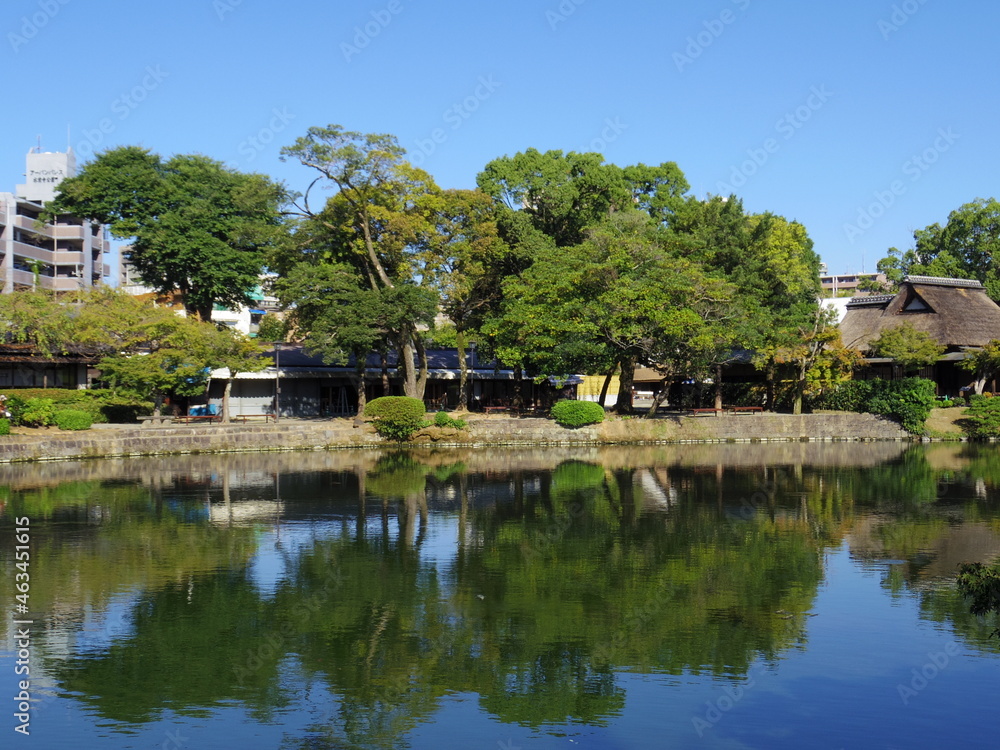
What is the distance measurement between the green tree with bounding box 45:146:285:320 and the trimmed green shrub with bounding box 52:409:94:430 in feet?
48.1

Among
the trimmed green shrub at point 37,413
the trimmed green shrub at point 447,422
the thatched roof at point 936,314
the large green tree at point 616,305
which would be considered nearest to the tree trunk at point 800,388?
the thatched roof at point 936,314

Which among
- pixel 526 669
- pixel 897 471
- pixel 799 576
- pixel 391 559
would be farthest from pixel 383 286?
pixel 526 669

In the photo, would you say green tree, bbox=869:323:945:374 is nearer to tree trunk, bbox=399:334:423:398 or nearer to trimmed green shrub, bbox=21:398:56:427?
tree trunk, bbox=399:334:423:398

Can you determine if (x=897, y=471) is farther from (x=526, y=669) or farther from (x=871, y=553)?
(x=526, y=669)

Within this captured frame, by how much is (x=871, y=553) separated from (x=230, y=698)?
1272 centimetres

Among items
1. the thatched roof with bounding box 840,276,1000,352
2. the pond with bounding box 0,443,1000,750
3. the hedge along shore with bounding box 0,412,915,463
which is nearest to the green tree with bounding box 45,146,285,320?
the hedge along shore with bounding box 0,412,915,463

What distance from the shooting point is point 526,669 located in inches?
462

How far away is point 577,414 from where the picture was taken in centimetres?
4106

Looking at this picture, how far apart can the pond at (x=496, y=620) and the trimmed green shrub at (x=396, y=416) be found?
12.9 m

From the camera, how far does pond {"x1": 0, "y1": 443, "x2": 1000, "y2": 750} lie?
10227 mm

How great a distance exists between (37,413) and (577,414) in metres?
21.9

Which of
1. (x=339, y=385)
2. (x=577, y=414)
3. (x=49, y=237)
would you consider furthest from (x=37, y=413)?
(x=49, y=237)

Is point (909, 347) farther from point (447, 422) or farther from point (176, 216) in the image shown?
point (176, 216)

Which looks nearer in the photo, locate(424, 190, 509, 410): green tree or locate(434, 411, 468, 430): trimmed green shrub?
locate(434, 411, 468, 430): trimmed green shrub
